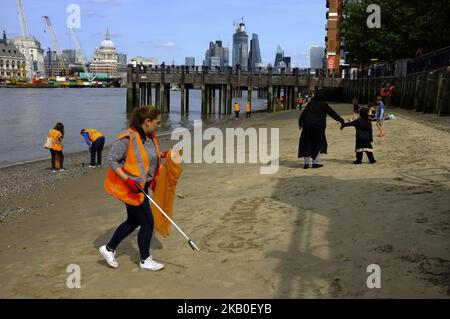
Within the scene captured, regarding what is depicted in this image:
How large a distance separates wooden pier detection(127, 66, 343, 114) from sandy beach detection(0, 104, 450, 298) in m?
38.5

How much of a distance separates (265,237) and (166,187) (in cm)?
145

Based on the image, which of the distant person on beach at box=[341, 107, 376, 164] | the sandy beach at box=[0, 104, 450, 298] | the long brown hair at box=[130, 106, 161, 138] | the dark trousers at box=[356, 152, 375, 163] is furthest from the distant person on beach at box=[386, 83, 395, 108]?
the long brown hair at box=[130, 106, 161, 138]

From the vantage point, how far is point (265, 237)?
19.2ft

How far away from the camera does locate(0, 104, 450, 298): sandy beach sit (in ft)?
14.8

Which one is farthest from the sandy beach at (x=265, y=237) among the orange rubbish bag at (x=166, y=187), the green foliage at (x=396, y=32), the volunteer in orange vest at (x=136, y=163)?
the green foliage at (x=396, y=32)

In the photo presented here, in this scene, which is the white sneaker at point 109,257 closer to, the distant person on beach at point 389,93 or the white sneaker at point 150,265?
the white sneaker at point 150,265

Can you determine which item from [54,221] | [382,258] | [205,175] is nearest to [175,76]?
[205,175]

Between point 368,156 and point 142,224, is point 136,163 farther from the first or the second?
point 368,156

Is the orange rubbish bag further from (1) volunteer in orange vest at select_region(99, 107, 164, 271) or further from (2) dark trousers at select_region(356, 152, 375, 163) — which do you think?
(2) dark trousers at select_region(356, 152, 375, 163)

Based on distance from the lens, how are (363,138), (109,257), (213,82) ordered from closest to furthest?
(109,257), (363,138), (213,82)

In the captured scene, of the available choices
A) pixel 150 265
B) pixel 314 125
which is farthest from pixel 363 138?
pixel 150 265

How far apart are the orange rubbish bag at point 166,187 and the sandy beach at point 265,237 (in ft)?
1.48

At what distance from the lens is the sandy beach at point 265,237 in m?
4.52
